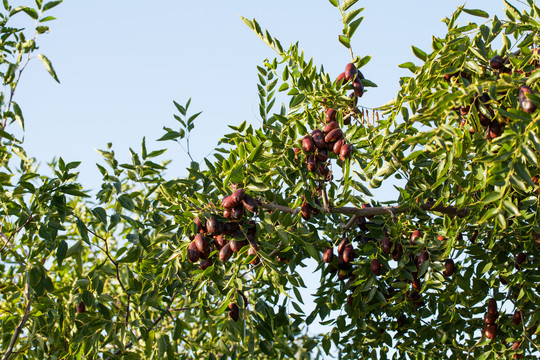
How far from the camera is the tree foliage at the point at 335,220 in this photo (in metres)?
2.82

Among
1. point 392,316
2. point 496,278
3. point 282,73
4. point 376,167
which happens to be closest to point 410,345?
point 392,316

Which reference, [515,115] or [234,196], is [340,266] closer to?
[234,196]

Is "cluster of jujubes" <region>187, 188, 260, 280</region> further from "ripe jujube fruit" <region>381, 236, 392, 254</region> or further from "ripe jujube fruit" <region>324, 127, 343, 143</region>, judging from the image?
"ripe jujube fruit" <region>381, 236, 392, 254</region>

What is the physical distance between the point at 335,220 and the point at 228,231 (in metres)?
1.08

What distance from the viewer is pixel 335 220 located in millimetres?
3799

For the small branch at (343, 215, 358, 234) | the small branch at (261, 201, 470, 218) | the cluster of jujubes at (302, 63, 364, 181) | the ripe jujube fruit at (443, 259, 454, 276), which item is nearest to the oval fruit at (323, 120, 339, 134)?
the cluster of jujubes at (302, 63, 364, 181)

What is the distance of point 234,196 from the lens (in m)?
2.80

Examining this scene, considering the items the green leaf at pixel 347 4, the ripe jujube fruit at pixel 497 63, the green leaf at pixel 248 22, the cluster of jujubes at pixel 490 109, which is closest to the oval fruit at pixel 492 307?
the cluster of jujubes at pixel 490 109

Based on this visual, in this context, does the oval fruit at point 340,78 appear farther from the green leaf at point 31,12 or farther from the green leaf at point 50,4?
the green leaf at point 31,12

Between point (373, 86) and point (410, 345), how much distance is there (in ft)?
5.18

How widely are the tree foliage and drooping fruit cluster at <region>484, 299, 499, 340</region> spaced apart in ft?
0.04

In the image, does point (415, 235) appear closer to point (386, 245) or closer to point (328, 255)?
point (386, 245)

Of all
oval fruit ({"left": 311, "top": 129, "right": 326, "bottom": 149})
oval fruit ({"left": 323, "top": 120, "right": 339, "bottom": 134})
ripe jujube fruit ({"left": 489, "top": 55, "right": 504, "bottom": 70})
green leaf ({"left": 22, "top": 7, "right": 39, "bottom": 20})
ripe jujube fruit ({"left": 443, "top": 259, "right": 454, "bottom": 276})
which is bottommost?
ripe jujube fruit ({"left": 443, "top": 259, "right": 454, "bottom": 276})

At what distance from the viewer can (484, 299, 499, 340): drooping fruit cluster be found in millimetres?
3398
